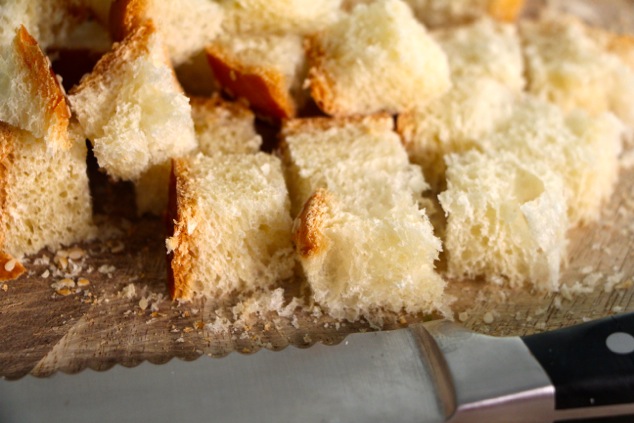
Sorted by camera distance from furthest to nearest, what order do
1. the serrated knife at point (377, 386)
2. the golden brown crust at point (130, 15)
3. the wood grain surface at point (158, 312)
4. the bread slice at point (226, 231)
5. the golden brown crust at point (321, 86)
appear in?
the golden brown crust at point (321, 86) < the golden brown crust at point (130, 15) < the bread slice at point (226, 231) < the wood grain surface at point (158, 312) < the serrated knife at point (377, 386)

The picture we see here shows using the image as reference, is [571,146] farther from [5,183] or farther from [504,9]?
[5,183]

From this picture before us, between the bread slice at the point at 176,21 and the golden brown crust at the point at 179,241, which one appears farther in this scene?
the bread slice at the point at 176,21

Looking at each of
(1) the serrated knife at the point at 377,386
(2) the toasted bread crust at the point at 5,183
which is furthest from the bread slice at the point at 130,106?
(1) the serrated knife at the point at 377,386

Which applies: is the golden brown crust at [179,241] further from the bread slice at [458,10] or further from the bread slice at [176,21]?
the bread slice at [458,10]

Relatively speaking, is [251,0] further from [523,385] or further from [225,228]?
[523,385]

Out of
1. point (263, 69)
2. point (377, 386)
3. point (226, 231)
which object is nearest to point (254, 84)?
point (263, 69)

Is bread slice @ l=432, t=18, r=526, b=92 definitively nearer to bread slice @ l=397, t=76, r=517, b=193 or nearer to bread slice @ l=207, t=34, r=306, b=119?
bread slice @ l=397, t=76, r=517, b=193

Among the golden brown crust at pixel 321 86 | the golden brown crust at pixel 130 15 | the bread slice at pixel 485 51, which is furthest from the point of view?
the bread slice at pixel 485 51
